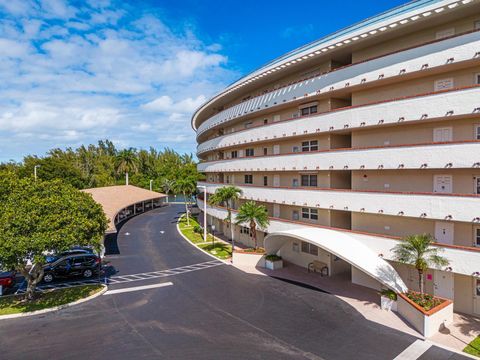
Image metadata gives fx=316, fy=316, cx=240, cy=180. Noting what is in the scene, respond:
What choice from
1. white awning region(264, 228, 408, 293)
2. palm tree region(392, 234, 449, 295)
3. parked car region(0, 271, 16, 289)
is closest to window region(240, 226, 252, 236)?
white awning region(264, 228, 408, 293)

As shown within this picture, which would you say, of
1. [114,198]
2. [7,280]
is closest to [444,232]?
[7,280]

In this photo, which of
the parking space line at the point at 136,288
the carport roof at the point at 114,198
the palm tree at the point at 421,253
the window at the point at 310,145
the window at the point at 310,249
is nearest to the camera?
the palm tree at the point at 421,253

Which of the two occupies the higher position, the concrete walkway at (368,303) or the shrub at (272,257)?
the shrub at (272,257)

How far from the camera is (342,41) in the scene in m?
24.6

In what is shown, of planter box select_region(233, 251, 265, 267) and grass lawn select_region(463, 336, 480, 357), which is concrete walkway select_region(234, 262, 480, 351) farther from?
planter box select_region(233, 251, 265, 267)

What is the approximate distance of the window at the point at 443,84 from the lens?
2073 cm

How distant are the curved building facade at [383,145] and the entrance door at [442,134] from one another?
60 millimetres

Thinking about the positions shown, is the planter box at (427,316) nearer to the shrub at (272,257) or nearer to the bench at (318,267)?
the bench at (318,267)

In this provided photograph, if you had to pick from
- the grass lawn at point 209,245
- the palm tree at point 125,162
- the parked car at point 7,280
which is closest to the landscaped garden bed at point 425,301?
the grass lawn at point 209,245

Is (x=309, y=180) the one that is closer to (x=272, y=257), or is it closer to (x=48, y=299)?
(x=272, y=257)

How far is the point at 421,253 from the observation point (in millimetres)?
18234

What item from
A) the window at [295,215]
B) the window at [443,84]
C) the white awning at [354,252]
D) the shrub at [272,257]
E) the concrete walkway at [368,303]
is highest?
the window at [443,84]

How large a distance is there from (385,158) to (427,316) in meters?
10.4

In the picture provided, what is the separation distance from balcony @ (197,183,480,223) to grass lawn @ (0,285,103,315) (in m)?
18.0
